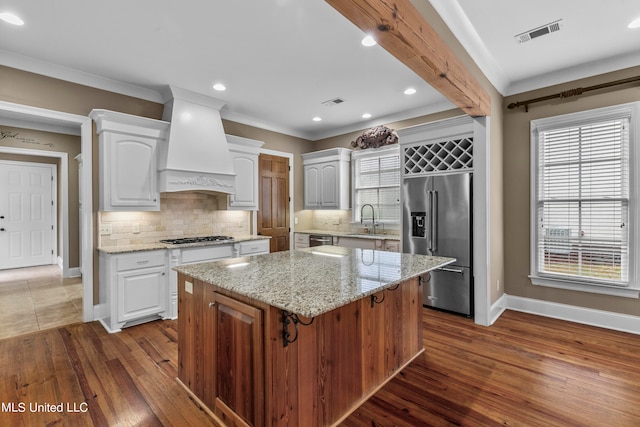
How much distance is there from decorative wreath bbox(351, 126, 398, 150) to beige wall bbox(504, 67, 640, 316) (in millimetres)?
1602

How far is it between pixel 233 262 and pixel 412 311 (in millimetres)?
1555

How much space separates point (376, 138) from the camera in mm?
5094

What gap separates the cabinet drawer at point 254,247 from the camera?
172 inches

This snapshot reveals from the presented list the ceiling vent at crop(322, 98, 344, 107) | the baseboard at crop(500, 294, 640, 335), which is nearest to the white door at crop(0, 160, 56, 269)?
the ceiling vent at crop(322, 98, 344, 107)

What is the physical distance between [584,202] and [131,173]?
5.14m

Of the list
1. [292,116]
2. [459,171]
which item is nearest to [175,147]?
[292,116]

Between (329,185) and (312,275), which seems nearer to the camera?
(312,275)

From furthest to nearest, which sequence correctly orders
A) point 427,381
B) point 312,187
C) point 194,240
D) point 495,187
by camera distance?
point 312,187
point 194,240
point 495,187
point 427,381

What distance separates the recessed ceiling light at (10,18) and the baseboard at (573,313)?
5.32 meters

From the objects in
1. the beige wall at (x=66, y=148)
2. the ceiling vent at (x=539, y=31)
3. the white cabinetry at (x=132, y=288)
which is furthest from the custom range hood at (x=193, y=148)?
the ceiling vent at (x=539, y=31)

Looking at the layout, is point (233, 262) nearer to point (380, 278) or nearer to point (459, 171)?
point (380, 278)

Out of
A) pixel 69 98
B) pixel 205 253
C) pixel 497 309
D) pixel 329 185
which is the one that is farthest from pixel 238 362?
pixel 329 185

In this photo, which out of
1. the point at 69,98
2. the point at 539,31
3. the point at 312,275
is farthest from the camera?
the point at 69,98

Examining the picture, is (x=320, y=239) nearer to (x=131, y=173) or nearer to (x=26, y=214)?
(x=131, y=173)
